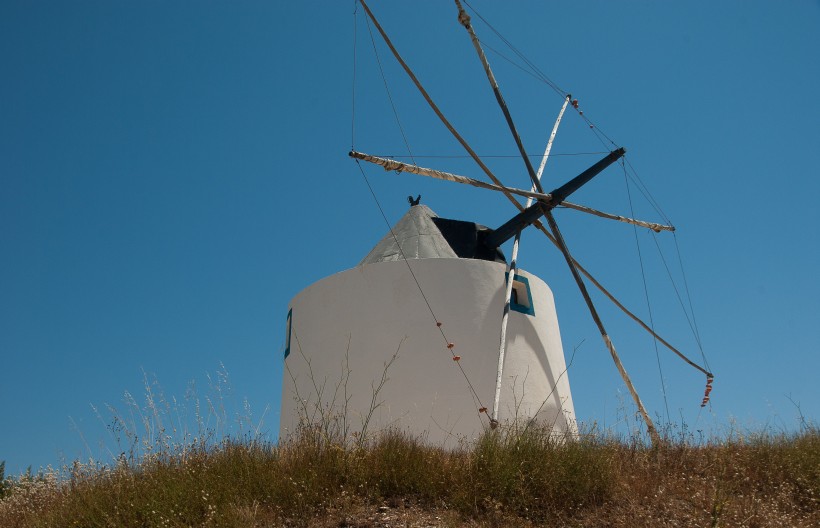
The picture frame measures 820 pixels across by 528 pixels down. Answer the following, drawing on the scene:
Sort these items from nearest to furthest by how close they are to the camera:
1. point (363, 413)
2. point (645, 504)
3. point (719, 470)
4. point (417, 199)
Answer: point (645, 504) → point (719, 470) → point (363, 413) → point (417, 199)

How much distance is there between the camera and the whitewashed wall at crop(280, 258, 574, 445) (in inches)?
281

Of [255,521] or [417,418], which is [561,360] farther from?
[255,521]

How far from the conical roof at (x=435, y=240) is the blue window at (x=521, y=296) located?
1.06 meters

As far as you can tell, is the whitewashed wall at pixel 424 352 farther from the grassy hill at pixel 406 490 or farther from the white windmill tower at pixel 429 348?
the grassy hill at pixel 406 490

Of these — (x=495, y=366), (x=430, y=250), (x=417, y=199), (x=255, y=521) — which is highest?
(x=417, y=199)

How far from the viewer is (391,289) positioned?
760cm

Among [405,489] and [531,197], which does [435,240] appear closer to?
[531,197]

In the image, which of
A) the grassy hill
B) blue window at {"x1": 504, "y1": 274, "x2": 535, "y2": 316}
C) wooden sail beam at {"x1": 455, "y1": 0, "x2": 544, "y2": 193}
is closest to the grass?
the grassy hill

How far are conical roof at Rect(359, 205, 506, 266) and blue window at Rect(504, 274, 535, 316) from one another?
1.06m

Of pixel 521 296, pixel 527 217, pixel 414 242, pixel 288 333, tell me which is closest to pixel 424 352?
pixel 521 296

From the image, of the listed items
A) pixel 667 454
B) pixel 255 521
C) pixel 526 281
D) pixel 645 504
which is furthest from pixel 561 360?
pixel 255 521

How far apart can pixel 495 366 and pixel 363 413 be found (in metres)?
1.37

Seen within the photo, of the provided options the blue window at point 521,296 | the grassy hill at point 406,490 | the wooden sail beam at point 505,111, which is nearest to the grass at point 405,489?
the grassy hill at point 406,490

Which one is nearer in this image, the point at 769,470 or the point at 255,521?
the point at 255,521
